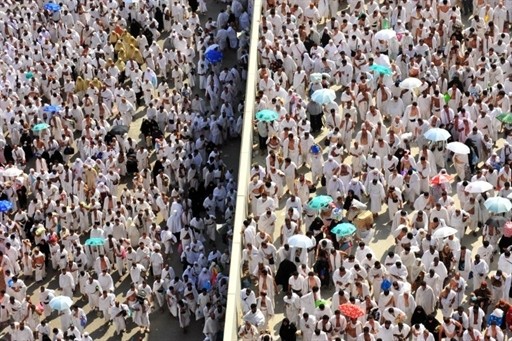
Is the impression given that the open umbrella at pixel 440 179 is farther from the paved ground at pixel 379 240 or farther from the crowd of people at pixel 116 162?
the crowd of people at pixel 116 162

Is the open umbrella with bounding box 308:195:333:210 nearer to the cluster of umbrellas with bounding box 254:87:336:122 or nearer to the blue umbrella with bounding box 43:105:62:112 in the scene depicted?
the cluster of umbrellas with bounding box 254:87:336:122

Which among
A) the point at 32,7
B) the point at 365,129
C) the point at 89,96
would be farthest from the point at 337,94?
the point at 32,7

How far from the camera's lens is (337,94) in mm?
33812

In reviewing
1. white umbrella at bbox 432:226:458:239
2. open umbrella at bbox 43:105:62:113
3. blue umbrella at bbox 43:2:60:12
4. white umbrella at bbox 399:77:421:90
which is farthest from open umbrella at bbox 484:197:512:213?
blue umbrella at bbox 43:2:60:12

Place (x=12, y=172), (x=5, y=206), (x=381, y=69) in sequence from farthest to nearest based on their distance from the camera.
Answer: (x=12, y=172) → (x=381, y=69) → (x=5, y=206)

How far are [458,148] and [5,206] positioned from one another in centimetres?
1016

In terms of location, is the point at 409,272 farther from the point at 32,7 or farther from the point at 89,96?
the point at 32,7

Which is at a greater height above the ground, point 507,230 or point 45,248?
point 507,230

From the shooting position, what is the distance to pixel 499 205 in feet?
89.4

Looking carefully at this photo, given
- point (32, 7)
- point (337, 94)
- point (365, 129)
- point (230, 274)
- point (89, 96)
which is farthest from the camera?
point (32, 7)

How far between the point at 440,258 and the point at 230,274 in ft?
13.2

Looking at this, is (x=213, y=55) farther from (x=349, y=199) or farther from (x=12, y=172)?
(x=349, y=199)

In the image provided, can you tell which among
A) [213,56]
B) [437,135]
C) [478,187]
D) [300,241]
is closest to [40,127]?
[213,56]

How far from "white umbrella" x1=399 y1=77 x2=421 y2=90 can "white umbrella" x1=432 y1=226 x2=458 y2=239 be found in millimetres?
6042
